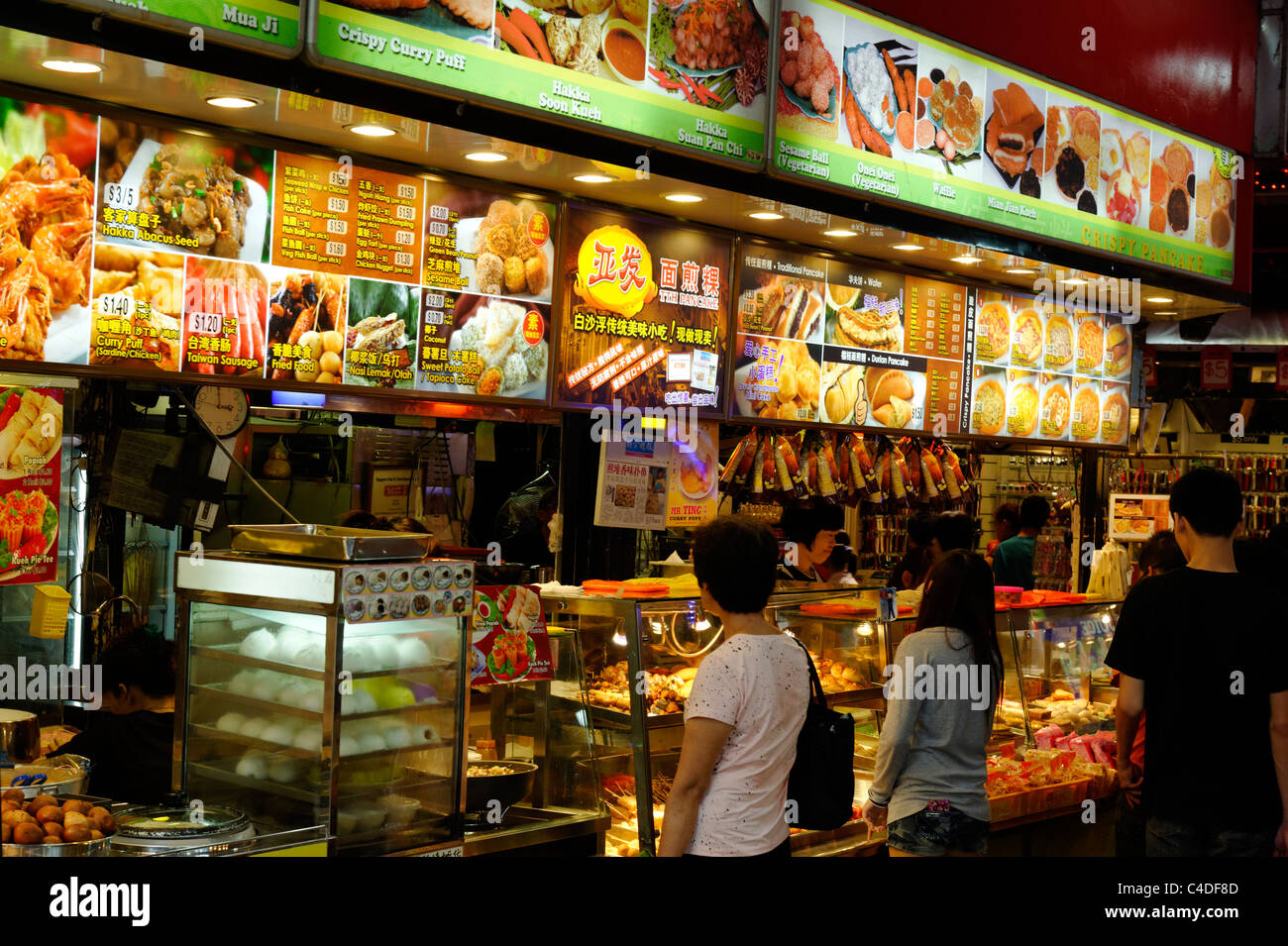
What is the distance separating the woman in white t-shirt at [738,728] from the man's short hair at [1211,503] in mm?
1663

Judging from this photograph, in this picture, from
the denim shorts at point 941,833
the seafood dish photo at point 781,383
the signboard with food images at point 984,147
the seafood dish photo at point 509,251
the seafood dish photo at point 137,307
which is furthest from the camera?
the seafood dish photo at point 781,383

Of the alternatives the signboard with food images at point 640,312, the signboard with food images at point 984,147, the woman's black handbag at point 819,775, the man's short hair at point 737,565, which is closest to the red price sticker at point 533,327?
the signboard with food images at point 640,312

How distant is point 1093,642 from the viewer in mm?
7633

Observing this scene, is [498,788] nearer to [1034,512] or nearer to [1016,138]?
[1016,138]

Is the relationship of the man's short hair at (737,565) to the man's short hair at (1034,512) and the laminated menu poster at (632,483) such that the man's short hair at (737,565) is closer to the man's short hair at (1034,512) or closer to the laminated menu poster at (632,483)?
the laminated menu poster at (632,483)

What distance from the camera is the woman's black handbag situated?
362 cm

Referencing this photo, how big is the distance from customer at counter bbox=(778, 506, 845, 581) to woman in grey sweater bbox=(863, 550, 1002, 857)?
3014 mm

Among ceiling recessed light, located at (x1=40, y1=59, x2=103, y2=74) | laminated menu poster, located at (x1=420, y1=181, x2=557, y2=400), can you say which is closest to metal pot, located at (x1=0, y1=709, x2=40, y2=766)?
laminated menu poster, located at (x1=420, y1=181, x2=557, y2=400)

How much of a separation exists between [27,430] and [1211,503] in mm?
4000

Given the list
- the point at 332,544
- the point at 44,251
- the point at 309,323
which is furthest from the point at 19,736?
the point at 309,323

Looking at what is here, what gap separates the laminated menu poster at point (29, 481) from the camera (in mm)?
3957

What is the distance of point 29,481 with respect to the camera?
159 inches

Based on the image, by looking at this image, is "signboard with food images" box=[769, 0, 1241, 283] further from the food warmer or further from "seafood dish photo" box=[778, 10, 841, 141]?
the food warmer

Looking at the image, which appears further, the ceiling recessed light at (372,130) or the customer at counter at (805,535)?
the customer at counter at (805,535)
